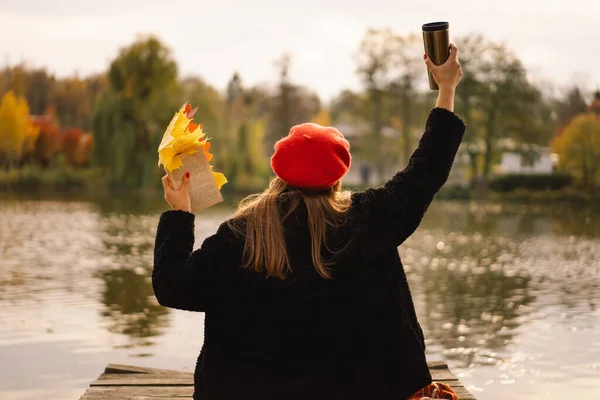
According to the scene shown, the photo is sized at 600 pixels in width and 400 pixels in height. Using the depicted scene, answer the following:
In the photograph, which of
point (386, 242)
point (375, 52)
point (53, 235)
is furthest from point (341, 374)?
point (375, 52)

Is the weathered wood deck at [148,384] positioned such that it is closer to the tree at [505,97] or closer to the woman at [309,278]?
the woman at [309,278]

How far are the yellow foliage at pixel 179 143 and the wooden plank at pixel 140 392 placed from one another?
1937mm

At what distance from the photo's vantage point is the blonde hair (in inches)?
90.6

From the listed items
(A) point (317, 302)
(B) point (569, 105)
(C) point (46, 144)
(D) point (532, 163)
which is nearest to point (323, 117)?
(B) point (569, 105)

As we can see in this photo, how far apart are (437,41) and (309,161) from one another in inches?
21.5

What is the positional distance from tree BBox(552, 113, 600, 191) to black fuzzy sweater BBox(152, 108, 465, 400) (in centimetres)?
4235

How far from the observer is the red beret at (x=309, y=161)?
7.91ft

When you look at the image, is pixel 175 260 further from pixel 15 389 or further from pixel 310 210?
pixel 15 389

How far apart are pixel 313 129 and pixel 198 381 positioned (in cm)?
83

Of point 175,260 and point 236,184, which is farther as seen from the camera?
point 236,184

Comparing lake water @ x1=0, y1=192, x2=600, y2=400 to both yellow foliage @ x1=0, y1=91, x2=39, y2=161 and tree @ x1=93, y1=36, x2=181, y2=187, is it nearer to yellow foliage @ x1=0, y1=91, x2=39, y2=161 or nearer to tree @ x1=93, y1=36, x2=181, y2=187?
tree @ x1=93, y1=36, x2=181, y2=187

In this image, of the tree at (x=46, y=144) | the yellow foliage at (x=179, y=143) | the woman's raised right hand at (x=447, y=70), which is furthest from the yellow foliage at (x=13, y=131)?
the woman's raised right hand at (x=447, y=70)

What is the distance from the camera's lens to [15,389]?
22.0 ft

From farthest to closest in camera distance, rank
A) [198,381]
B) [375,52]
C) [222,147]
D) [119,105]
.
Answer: [375,52]
[222,147]
[119,105]
[198,381]
